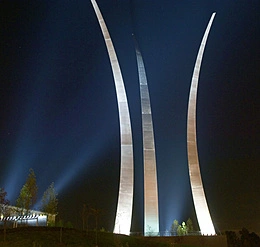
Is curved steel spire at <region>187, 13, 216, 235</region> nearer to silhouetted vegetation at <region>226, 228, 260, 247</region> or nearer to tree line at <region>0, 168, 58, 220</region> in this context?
silhouetted vegetation at <region>226, 228, 260, 247</region>

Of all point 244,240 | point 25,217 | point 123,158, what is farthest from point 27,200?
point 244,240

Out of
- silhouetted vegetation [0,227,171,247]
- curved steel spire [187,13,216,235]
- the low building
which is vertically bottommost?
silhouetted vegetation [0,227,171,247]

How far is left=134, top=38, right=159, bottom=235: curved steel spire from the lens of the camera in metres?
25.2

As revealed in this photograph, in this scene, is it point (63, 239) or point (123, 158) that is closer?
point (63, 239)

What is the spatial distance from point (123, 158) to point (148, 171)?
5.94ft

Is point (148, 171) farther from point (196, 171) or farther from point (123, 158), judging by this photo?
point (196, 171)

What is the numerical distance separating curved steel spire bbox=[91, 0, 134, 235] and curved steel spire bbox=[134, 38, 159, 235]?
961mm

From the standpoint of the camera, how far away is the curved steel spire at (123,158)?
2506cm

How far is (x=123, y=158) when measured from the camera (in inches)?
1037

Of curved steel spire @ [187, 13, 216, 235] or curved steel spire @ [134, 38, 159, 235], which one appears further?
curved steel spire @ [187, 13, 216, 235]

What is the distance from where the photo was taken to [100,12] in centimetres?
2861

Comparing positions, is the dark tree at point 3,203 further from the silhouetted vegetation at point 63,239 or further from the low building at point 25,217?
the silhouetted vegetation at point 63,239

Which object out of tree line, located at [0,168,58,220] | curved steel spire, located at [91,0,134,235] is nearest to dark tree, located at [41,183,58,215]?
tree line, located at [0,168,58,220]

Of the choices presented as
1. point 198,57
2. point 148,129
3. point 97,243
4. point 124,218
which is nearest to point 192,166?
point 148,129
